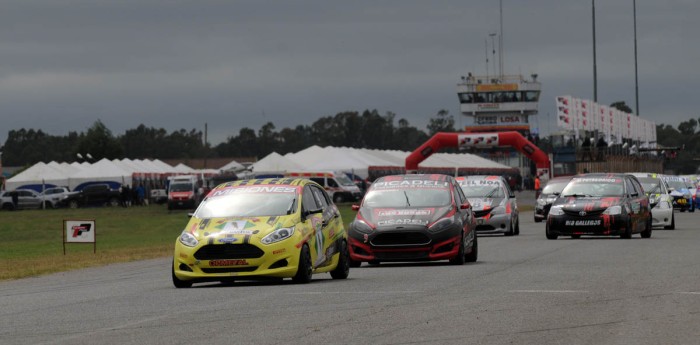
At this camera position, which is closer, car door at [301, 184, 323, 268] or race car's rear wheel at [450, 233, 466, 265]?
car door at [301, 184, 323, 268]

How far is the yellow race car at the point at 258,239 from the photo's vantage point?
17281 millimetres

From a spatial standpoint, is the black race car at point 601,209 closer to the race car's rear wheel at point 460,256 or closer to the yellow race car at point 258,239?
the race car's rear wheel at point 460,256

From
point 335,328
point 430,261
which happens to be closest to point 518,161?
point 430,261

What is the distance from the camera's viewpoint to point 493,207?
34906mm

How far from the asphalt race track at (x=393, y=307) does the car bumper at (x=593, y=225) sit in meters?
7.65

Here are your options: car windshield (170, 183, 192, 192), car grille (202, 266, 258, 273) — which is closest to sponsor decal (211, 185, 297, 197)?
car grille (202, 266, 258, 273)

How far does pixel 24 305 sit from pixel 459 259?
790 centimetres

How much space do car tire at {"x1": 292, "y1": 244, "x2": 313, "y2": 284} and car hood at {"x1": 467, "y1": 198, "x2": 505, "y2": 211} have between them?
17.1 m

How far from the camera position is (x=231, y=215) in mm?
18078

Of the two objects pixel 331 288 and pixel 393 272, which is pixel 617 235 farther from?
pixel 331 288

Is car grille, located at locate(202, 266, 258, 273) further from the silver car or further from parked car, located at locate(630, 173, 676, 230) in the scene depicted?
parked car, located at locate(630, 173, 676, 230)

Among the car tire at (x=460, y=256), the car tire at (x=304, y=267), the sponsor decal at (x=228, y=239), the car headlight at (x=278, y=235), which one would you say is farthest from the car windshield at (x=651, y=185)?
the sponsor decal at (x=228, y=239)

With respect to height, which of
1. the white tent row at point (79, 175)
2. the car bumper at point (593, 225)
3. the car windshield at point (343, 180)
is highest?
the white tent row at point (79, 175)

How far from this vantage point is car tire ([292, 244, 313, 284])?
17516 mm
